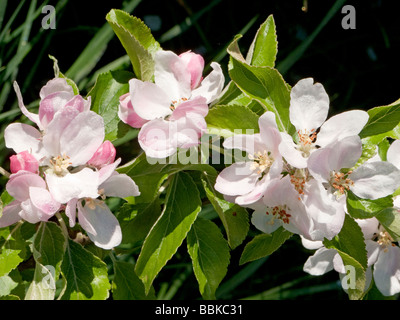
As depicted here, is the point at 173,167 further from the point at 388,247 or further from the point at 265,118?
the point at 388,247

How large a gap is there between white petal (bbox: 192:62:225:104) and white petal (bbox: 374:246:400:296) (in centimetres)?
45

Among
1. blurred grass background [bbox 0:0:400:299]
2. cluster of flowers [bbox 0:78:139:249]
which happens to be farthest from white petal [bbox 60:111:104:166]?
blurred grass background [bbox 0:0:400:299]

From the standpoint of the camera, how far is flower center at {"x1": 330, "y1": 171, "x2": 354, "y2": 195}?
0.89 metres

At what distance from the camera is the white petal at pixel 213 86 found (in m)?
0.99

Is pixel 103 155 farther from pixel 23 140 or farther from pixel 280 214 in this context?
pixel 280 214

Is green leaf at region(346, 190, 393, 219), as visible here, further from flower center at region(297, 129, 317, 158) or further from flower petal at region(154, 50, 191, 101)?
flower petal at region(154, 50, 191, 101)

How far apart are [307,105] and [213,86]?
17 cm

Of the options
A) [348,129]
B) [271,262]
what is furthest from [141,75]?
[271,262]

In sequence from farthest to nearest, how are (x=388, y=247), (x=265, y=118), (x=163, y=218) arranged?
(x=388, y=247) → (x=163, y=218) → (x=265, y=118)

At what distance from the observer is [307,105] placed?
3.04 ft

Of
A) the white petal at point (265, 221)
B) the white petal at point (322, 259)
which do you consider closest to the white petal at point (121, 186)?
the white petal at point (265, 221)

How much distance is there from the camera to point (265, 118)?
2.79 ft

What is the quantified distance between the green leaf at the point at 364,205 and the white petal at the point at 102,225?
1.26ft

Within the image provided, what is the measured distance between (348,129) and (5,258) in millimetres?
606
